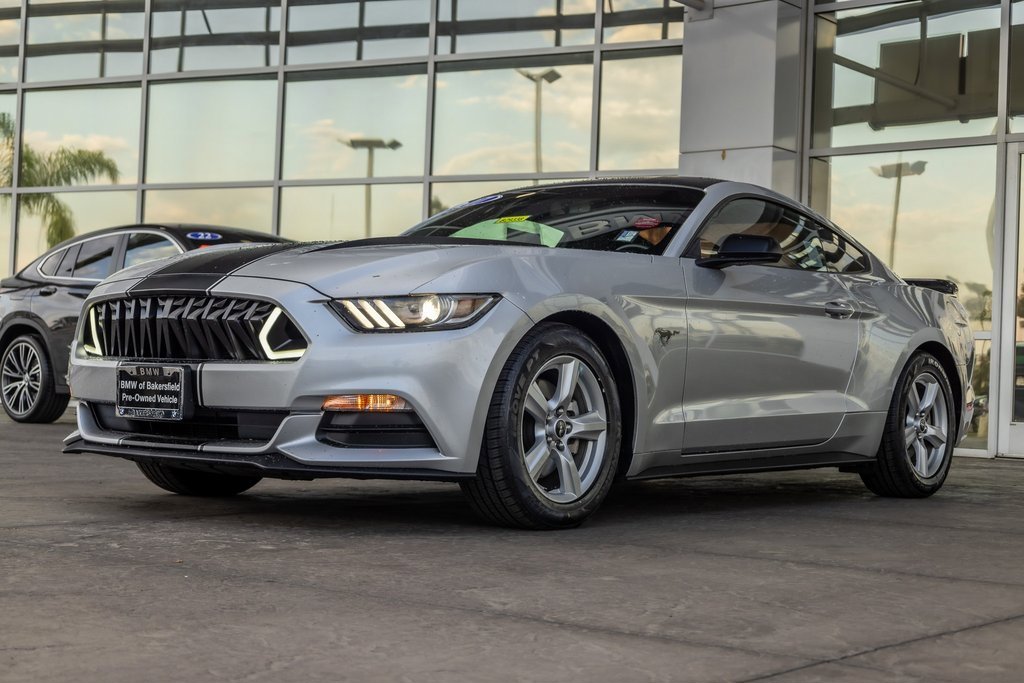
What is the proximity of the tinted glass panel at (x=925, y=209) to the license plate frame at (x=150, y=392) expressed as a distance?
25.2ft

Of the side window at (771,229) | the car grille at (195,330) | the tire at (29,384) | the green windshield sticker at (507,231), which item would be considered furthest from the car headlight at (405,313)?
A: the tire at (29,384)

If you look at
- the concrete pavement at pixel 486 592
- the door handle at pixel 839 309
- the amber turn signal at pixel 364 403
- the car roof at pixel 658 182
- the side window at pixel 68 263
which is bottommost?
the concrete pavement at pixel 486 592

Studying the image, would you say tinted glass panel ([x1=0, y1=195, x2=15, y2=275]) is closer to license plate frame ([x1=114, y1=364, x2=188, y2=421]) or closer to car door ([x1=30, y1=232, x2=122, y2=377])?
car door ([x1=30, y1=232, x2=122, y2=377])

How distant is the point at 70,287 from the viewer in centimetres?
1192

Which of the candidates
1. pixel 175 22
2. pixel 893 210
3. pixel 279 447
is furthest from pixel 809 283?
pixel 175 22

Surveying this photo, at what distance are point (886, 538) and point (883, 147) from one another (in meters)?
7.43

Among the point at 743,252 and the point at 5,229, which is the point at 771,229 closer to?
the point at 743,252

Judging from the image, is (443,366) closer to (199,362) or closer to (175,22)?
(199,362)

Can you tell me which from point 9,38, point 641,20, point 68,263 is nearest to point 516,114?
point 641,20

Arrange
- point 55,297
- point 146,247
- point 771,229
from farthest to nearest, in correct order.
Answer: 1. point 55,297
2. point 146,247
3. point 771,229

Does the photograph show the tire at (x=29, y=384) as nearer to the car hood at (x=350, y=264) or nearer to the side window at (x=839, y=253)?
the car hood at (x=350, y=264)

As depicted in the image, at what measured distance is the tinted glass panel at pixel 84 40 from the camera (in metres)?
17.0

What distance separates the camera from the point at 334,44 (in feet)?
51.5

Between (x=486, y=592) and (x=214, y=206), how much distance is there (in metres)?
13.1
